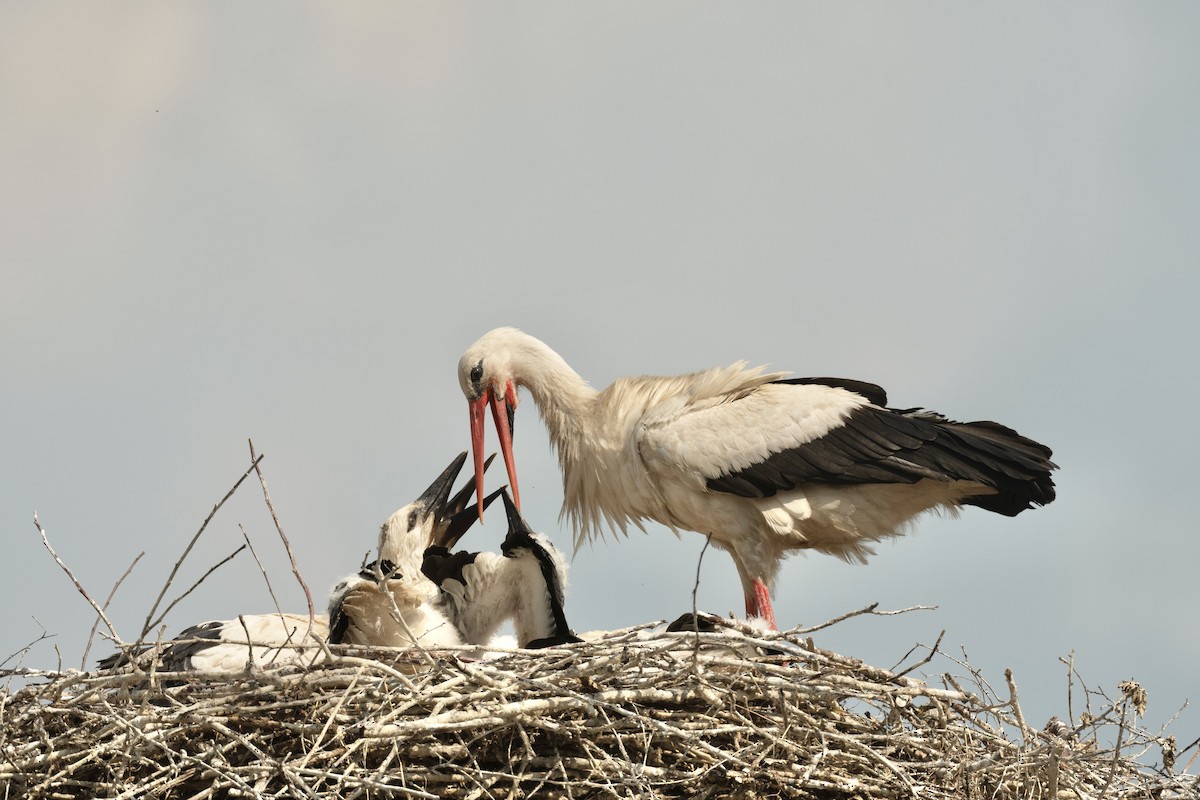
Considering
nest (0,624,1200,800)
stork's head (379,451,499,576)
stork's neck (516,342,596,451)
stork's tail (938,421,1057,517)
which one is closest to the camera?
nest (0,624,1200,800)

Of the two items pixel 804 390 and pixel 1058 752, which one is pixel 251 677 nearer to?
pixel 1058 752

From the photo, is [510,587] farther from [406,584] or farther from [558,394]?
[558,394]

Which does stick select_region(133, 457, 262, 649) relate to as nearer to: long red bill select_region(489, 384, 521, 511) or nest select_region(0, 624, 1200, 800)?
nest select_region(0, 624, 1200, 800)

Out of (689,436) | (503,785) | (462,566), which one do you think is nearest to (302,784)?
(503,785)

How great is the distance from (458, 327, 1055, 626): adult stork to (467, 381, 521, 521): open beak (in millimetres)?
26

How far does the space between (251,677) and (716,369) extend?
2.80m

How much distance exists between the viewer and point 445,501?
220 inches

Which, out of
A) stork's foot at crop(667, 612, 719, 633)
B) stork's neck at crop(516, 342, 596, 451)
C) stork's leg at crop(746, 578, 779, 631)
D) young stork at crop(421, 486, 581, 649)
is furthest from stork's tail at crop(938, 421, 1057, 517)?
young stork at crop(421, 486, 581, 649)

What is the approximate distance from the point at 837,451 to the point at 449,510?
154 cm

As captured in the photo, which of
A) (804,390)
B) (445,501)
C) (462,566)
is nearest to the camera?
(462,566)

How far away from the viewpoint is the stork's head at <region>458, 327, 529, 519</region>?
6.41 metres

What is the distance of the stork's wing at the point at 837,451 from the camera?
5789 millimetres

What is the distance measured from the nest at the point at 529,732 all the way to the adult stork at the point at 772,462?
5.42 ft

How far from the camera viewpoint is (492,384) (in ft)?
21.2
